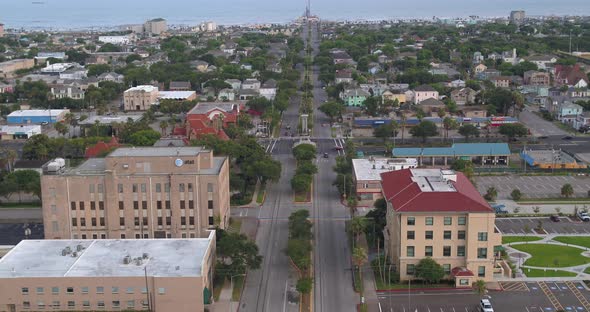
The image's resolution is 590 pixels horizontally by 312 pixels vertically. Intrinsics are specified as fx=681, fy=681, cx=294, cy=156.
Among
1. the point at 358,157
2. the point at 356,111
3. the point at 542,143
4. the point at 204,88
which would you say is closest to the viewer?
the point at 358,157

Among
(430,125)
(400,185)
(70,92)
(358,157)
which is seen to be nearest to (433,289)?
(400,185)

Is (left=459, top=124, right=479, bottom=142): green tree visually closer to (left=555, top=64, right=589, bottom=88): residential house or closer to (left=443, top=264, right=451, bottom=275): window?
(left=443, top=264, right=451, bottom=275): window

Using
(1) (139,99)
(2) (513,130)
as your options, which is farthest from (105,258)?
(1) (139,99)

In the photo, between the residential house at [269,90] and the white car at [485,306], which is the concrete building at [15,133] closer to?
the residential house at [269,90]

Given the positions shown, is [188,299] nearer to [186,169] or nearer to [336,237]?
[186,169]

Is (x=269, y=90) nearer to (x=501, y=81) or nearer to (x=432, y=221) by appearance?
(x=501, y=81)
